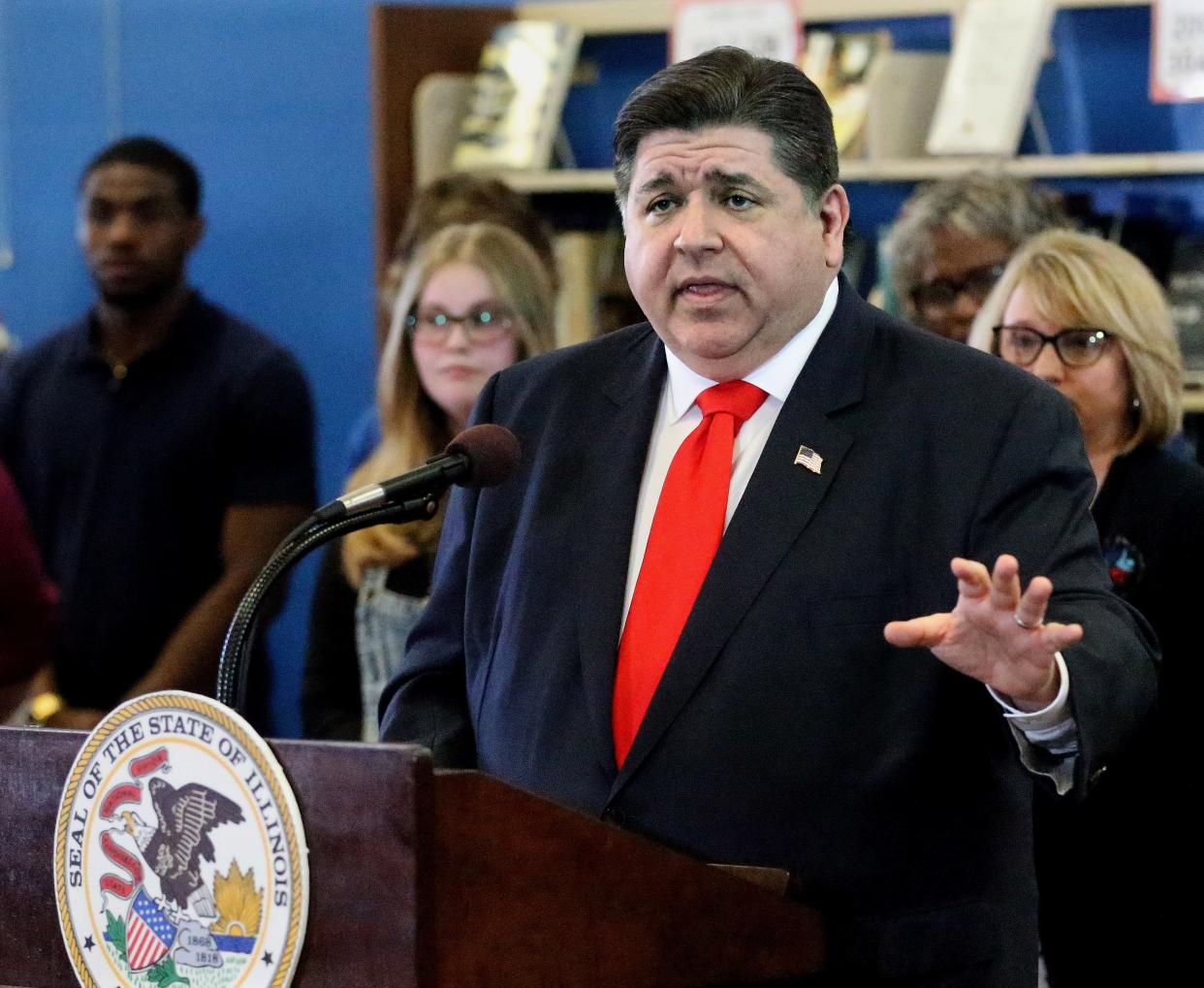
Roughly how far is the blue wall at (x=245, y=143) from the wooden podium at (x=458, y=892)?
3616 mm

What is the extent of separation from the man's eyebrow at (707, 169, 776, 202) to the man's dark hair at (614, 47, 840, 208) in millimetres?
30

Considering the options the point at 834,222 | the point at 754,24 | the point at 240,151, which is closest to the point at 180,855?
the point at 834,222

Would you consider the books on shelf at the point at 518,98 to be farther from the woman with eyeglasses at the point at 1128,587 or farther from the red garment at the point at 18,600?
the woman with eyeglasses at the point at 1128,587

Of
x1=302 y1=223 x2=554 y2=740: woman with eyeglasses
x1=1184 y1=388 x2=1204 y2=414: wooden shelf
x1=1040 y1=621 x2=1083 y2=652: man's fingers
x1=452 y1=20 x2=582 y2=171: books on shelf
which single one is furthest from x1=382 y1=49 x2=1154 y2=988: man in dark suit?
x1=452 y1=20 x2=582 y2=171: books on shelf

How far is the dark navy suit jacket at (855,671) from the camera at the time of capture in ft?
5.60

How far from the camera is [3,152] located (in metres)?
5.25

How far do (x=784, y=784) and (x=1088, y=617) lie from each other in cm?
30

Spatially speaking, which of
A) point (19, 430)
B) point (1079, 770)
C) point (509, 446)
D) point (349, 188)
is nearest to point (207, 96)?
point (349, 188)

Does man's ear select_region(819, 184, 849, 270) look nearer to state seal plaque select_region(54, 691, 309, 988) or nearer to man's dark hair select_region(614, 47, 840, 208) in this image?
man's dark hair select_region(614, 47, 840, 208)

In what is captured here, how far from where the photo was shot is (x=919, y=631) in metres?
1.48

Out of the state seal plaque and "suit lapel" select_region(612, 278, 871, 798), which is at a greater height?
"suit lapel" select_region(612, 278, 871, 798)

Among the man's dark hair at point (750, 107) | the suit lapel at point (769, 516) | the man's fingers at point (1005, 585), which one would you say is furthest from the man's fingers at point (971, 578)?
the man's dark hair at point (750, 107)

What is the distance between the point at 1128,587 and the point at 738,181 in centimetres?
109

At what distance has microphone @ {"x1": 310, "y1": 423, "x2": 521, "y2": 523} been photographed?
1.60 meters
